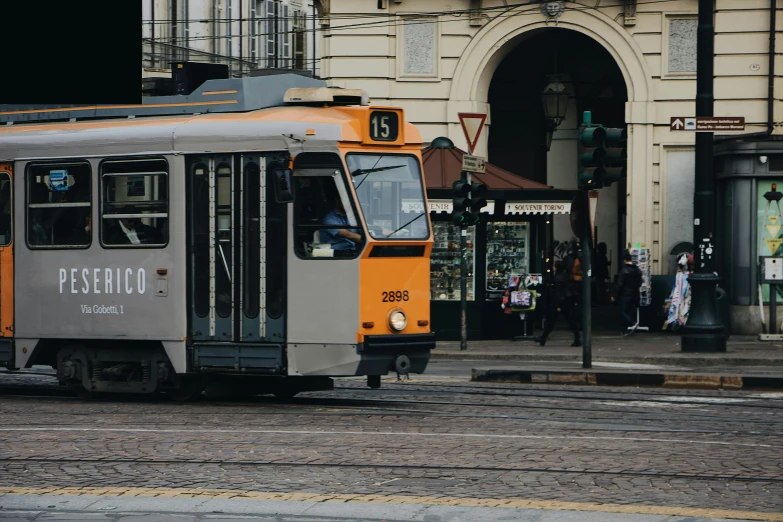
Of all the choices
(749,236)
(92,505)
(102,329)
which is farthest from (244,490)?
(749,236)

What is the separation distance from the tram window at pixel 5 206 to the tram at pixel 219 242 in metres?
0.02

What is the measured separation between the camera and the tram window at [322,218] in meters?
12.1

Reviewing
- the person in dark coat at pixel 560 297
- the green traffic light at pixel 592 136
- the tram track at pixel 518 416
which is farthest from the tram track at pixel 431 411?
the person in dark coat at pixel 560 297

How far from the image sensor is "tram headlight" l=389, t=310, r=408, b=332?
12.3 m

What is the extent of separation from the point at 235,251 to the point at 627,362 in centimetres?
849

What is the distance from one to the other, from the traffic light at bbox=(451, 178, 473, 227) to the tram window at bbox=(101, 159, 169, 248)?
7.88 meters

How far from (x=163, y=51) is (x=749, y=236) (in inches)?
762

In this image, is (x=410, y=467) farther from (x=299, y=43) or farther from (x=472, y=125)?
(x=299, y=43)

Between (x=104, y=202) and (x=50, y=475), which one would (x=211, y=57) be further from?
(x=50, y=475)

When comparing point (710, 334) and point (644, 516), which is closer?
point (644, 516)

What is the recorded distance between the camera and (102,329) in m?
13.2

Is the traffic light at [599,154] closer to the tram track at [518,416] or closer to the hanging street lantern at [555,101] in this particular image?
the tram track at [518,416]

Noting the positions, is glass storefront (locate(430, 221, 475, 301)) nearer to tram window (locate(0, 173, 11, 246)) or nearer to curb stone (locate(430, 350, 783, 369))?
curb stone (locate(430, 350, 783, 369))

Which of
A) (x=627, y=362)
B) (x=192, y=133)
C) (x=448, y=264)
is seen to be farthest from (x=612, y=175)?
(x=448, y=264)
